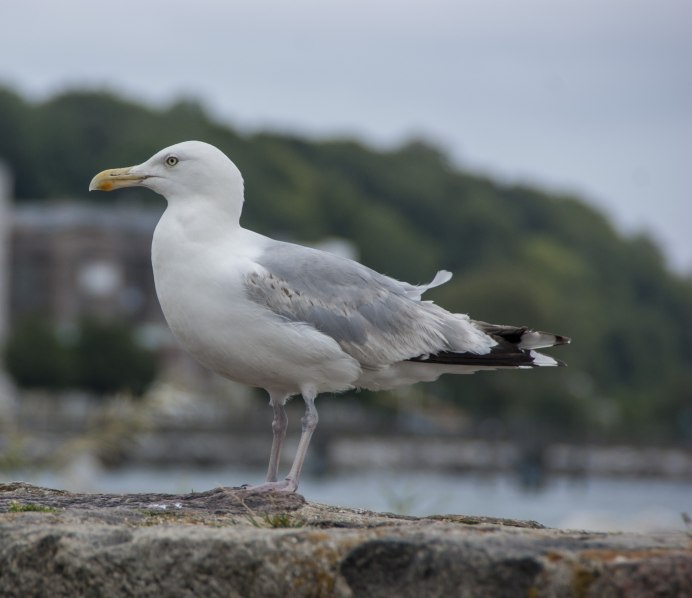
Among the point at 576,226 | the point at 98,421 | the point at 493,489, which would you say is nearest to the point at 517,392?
the point at 493,489

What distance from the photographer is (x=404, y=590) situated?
15.2ft

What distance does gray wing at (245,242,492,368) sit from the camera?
22.6 feet

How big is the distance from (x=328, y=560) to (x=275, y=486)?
5.80 feet

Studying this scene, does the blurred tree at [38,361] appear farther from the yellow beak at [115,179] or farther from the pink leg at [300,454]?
the pink leg at [300,454]

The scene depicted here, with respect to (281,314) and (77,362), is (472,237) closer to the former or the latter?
(77,362)

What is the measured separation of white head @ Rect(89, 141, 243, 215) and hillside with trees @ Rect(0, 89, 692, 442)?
271 feet

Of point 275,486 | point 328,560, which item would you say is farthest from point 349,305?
point 328,560

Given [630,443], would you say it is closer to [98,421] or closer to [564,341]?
[98,421]

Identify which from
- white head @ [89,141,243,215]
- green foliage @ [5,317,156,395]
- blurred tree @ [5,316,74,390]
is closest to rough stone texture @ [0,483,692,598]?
white head @ [89,141,243,215]

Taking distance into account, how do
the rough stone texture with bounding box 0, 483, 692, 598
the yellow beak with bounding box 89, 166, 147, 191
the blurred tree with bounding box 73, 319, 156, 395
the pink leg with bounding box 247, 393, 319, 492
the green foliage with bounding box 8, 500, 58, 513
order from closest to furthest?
the rough stone texture with bounding box 0, 483, 692, 598 → the green foliage with bounding box 8, 500, 58, 513 → the pink leg with bounding box 247, 393, 319, 492 → the yellow beak with bounding box 89, 166, 147, 191 → the blurred tree with bounding box 73, 319, 156, 395

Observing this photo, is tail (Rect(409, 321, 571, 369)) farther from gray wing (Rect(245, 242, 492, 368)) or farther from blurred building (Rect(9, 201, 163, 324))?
blurred building (Rect(9, 201, 163, 324))

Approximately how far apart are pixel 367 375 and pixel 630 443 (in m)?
79.7

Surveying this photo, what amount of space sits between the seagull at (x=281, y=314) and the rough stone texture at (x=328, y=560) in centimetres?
158

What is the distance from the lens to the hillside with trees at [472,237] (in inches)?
3920
